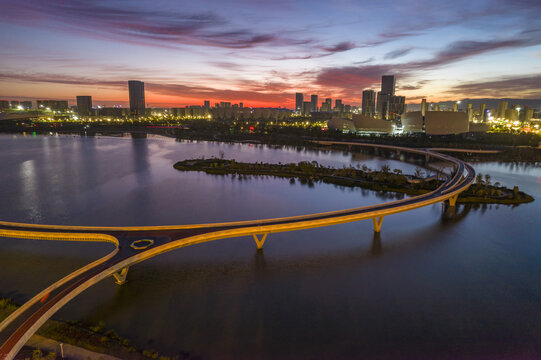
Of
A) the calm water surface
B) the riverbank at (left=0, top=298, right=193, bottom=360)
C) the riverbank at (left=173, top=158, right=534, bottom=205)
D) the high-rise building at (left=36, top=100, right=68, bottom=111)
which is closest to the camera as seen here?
the riverbank at (left=0, top=298, right=193, bottom=360)

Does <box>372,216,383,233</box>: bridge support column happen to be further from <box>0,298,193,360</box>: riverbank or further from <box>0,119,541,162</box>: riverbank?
<box>0,119,541,162</box>: riverbank

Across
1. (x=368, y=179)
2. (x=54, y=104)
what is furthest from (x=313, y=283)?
(x=54, y=104)

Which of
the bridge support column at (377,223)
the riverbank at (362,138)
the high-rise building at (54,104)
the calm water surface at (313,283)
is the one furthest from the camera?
the high-rise building at (54,104)

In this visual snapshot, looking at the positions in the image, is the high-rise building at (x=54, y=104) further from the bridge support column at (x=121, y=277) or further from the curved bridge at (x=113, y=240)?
the bridge support column at (x=121, y=277)

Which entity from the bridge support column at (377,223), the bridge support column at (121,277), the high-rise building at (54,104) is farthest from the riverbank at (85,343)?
the high-rise building at (54,104)

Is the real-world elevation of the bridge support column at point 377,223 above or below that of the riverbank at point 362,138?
below

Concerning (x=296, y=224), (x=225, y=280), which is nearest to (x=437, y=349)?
(x=296, y=224)

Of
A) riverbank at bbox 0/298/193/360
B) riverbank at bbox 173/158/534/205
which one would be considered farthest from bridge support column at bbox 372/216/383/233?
riverbank at bbox 0/298/193/360
